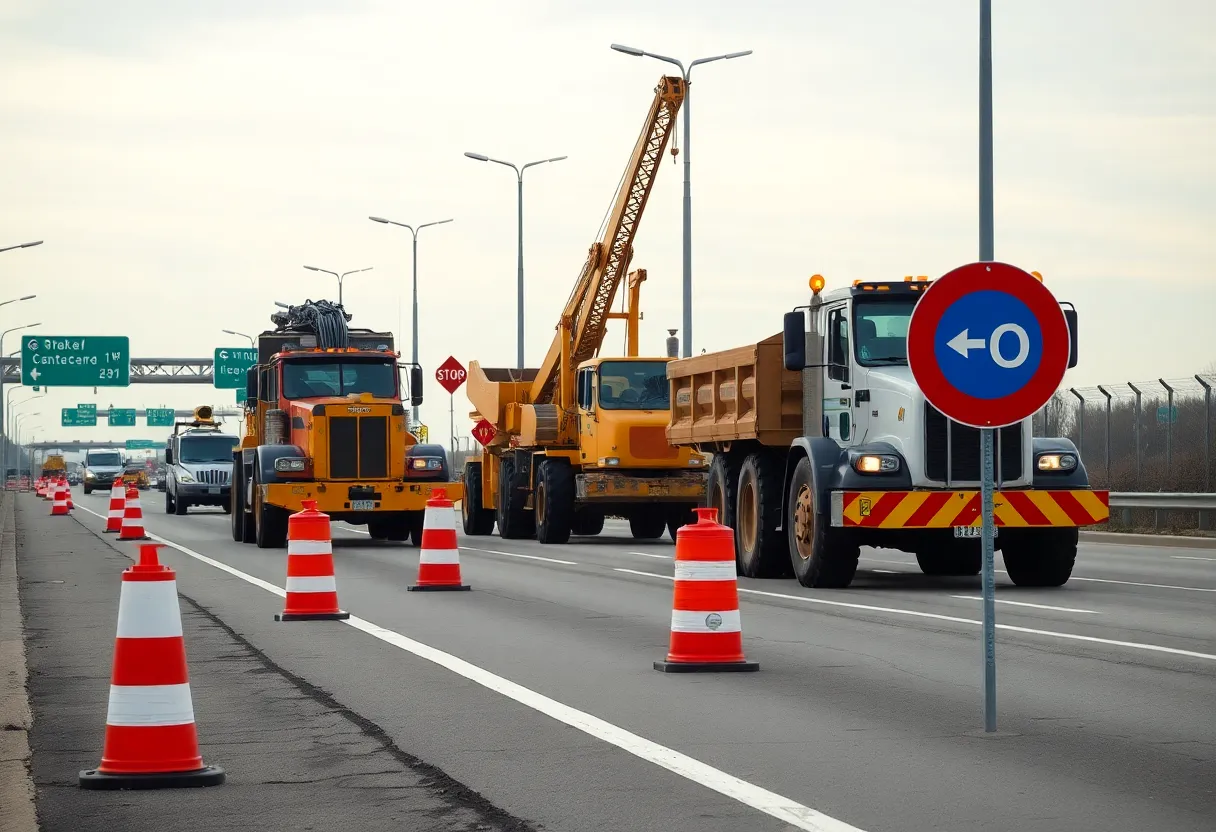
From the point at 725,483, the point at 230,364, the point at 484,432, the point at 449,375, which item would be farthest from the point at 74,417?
the point at 725,483

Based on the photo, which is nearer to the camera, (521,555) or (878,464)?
(878,464)

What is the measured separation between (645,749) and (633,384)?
831 inches

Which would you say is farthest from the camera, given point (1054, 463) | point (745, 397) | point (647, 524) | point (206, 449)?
point (206, 449)

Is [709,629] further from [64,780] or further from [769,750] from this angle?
[64,780]

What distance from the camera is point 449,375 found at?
4397 centimetres

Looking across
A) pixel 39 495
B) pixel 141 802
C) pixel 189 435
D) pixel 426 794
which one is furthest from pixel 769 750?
pixel 39 495

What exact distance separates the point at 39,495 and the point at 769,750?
83.3 m

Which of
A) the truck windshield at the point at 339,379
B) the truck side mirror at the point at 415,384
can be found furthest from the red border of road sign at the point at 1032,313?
the truck windshield at the point at 339,379

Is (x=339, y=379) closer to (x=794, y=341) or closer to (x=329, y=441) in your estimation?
(x=329, y=441)

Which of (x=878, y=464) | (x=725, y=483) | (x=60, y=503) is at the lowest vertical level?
(x=60, y=503)

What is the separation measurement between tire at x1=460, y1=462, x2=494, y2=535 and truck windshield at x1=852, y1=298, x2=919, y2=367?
1722 cm

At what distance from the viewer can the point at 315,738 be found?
29.5 ft

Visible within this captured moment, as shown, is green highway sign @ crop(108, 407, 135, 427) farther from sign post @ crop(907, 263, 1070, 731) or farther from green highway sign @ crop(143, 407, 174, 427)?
sign post @ crop(907, 263, 1070, 731)

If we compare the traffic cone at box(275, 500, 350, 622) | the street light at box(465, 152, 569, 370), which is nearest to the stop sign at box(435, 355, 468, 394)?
the street light at box(465, 152, 569, 370)
